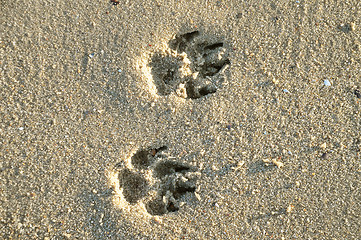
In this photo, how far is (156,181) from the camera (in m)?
1.83

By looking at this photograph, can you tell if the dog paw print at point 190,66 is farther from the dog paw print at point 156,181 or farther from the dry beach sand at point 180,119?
the dog paw print at point 156,181

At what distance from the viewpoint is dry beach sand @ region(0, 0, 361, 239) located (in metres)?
1.79

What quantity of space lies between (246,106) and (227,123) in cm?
16

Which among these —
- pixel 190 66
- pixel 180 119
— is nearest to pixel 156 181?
pixel 180 119

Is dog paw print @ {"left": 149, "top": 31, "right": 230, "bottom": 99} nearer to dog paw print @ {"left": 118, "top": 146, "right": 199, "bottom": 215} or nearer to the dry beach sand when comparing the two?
the dry beach sand

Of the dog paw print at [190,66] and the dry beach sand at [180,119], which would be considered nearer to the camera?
the dry beach sand at [180,119]

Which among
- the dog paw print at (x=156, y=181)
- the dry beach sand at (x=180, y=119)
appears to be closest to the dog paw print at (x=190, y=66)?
the dry beach sand at (x=180, y=119)

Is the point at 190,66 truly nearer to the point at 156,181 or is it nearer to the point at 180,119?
the point at 180,119

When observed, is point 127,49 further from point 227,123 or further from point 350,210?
point 350,210

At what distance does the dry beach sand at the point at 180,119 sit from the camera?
70.4 inches

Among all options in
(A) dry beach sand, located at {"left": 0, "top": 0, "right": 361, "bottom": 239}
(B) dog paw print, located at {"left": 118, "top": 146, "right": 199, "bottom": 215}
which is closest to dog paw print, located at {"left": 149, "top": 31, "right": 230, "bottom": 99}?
(A) dry beach sand, located at {"left": 0, "top": 0, "right": 361, "bottom": 239}

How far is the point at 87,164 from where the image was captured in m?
1.81

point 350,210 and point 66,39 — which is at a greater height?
point 66,39

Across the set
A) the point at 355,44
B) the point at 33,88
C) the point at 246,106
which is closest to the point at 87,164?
the point at 33,88
